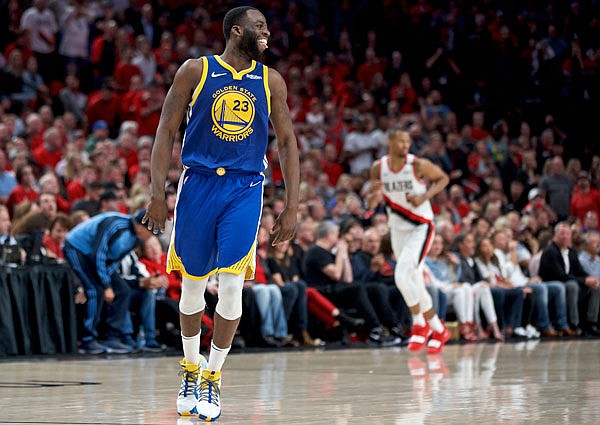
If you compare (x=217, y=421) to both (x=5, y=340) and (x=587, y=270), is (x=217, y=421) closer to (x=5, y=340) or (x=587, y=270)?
(x=5, y=340)

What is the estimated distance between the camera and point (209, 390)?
6148 millimetres

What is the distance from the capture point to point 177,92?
6.24m

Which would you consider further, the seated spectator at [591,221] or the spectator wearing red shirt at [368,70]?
the spectator wearing red shirt at [368,70]

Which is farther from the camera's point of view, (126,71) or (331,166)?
(331,166)

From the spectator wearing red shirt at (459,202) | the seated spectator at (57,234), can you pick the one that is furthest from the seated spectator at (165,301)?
the spectator wearing red shirt at (459,202)

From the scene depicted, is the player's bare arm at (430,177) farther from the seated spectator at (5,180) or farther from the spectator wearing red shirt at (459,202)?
the spectator wearing red shirt at (459,202)

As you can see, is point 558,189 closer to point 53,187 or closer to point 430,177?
point 430,177

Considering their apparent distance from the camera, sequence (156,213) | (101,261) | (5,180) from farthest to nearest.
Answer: (5,180), (101,261), (156,213)

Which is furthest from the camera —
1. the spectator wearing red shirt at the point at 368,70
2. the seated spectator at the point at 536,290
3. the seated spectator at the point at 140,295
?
the spectator wearing red shirt at the point at 368,70

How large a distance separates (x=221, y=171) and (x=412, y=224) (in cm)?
632

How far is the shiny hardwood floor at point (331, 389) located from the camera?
6074mm

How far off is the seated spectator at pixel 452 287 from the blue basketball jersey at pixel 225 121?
8604 mm

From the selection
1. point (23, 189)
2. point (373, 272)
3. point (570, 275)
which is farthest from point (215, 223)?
point (570, 275)

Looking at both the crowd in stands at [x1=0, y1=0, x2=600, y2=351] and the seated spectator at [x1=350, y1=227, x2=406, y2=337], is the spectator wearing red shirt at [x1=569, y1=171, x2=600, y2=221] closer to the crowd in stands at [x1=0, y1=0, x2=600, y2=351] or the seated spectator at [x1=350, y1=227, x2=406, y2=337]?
the crowd in stands at [x1=0, y1=0, x2=600, y2=351]
